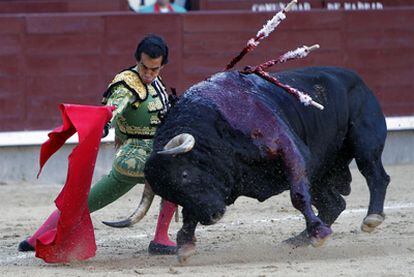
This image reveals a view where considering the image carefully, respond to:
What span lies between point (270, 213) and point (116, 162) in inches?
72.1

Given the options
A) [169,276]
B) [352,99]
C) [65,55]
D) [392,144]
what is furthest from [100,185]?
[392,144]

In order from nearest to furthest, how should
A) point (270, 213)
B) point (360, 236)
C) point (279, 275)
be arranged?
point (279, 275) → point (360, 236) → point (270, 213)

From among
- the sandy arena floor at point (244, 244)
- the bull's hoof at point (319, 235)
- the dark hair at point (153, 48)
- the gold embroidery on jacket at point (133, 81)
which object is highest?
the dark hair at point (153, 48)

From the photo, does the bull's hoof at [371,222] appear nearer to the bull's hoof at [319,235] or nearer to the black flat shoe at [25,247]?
the bull's hoof at [319,235]

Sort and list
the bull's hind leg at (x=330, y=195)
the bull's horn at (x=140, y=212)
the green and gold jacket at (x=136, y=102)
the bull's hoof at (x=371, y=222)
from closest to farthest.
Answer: the bull's horn at (x=140, y=212) < the green and gold jacket at (x=136, y=102) < the bull's hoof at (x=371, y=222) < the bull's hind leg at (x=330, y=195)

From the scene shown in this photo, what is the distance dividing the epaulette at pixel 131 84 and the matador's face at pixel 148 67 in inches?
1.0

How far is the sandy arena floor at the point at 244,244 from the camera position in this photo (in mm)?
4957

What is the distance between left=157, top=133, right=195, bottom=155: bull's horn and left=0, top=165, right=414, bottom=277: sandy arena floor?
49 centimetres

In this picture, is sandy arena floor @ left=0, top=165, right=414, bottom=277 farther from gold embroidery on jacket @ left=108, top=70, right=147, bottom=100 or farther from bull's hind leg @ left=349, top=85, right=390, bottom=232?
gold embroidery on jacket @ left=108, top=70, right=147, bottom=100

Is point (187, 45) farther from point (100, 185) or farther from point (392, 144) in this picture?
point (100, 185)

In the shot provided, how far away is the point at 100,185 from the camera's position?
550 cm

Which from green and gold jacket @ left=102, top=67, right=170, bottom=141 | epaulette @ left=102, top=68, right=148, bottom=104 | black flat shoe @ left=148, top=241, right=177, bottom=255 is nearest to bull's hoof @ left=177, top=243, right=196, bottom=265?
black flat shoe @ left=148, top=241, right=177, bottom=255

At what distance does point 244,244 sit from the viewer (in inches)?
231

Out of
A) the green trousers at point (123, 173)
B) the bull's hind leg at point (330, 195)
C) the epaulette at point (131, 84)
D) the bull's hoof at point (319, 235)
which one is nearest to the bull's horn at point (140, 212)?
the green trousers at point (123, 173)
